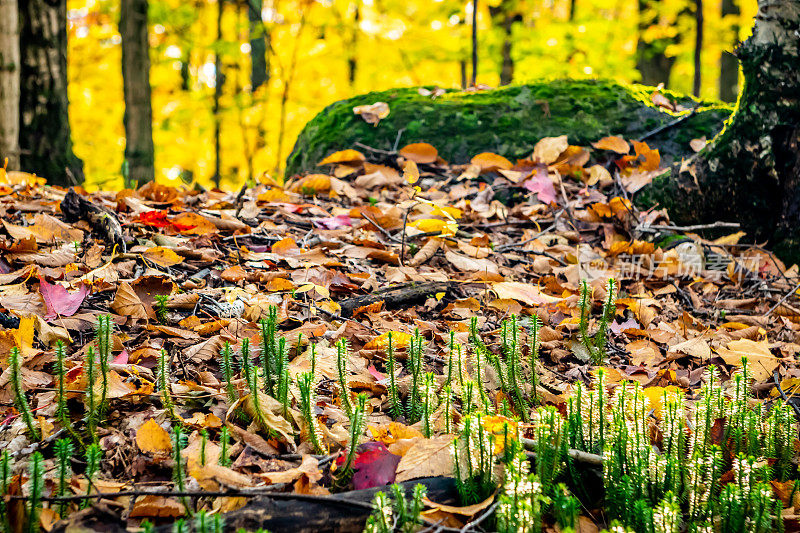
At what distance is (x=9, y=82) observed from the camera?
15.2 feet

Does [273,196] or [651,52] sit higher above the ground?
[651,52]

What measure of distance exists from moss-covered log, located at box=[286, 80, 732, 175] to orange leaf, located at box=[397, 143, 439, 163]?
174 mm

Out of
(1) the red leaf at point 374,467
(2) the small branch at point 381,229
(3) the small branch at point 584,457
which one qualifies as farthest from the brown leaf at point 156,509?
(2) the small branch at point 381,229

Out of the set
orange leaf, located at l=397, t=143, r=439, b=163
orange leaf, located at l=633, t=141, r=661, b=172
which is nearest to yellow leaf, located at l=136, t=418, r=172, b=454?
orange leaf, located at l=397, t=143, r=439, b=163

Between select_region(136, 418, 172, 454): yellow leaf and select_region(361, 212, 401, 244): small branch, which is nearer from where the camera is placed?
select_region(136, 418, 172, 454): yellow leaf

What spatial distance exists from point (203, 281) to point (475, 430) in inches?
59.9

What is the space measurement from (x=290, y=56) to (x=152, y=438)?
12237 millimetres

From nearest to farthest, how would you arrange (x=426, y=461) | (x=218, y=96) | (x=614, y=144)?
(x=426, y=461) < (x=614, y=144) < (x=218, y=96)

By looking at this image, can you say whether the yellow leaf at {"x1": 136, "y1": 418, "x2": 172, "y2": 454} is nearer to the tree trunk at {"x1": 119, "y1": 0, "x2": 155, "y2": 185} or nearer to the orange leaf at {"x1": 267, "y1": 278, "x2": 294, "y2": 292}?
the orange leaf at {"x1": 267, "y1": 278, "x2": 294, "y2": 292}

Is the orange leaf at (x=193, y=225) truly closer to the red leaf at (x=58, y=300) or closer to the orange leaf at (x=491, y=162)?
the red leaf at (x=58, y=300)

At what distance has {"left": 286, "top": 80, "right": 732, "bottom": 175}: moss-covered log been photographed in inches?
176

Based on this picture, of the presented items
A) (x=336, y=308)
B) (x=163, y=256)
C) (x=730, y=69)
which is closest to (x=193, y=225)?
(x=163, y=256)

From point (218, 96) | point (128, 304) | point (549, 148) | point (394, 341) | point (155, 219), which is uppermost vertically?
point (218, 96)

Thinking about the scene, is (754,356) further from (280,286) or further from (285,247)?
(285,247)
